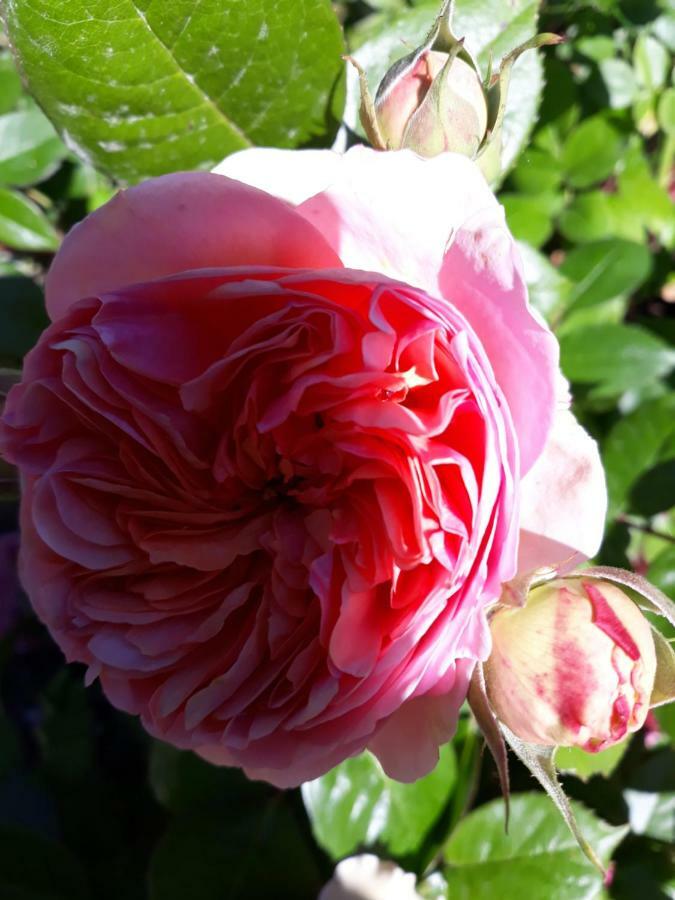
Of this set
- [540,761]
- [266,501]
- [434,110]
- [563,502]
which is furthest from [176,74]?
[540,761]

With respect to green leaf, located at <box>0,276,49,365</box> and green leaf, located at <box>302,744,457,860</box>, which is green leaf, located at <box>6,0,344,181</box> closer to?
green leaf, located at <box>0,276,49,365</box>

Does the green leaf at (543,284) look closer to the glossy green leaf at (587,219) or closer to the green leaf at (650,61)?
the glossy green leaf at (587,219)

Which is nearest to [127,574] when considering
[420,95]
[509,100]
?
[420,95]

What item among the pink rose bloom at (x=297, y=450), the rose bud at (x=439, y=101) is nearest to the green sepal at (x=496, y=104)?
the rose bud at (x=439, y=101)

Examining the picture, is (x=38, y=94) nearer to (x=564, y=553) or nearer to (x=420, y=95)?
(x=420, y=95)

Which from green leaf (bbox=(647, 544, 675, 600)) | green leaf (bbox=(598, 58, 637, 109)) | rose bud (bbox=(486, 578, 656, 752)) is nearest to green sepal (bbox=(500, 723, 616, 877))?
rose bud (bbox=(486, 578, 656, 752))

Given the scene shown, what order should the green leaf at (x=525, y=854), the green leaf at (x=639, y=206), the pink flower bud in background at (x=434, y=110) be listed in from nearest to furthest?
1. the pink flower bud in background at (x=434, y=110)
2. the green leaf at (x=525, y=854)
3. the green leaf at (x=639, y=206)
